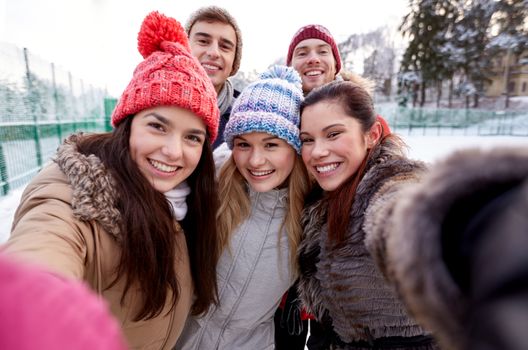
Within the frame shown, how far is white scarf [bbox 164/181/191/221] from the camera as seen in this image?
1.73 metres

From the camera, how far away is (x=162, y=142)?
1553mm

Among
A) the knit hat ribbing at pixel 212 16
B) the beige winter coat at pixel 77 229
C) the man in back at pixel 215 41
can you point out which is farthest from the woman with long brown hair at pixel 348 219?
the knit hat ribbing at pixel 212 16

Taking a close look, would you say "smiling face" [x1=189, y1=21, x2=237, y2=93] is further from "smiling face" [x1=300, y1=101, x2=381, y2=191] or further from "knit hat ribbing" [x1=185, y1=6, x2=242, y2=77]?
"smiling face" [x1=300, y1=101, x2=381, y2=191]

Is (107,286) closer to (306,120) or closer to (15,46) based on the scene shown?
(306,120)

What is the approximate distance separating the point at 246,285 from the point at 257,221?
0.38m

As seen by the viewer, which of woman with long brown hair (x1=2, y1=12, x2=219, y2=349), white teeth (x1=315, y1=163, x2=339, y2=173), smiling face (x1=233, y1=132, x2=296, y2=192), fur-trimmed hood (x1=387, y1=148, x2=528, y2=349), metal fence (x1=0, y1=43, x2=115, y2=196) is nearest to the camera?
fur-trimmed hood (x1=387, y1=148, x2=528, y2=349)

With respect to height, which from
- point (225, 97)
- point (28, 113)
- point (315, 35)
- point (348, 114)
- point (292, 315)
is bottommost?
point (292, 315)

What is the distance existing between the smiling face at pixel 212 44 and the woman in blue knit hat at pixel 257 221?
128 cm

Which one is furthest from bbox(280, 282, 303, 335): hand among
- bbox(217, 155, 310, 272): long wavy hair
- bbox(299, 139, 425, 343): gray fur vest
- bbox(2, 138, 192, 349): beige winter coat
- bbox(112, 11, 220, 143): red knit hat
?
bbox(112, 11, 220, 143): red knit hat

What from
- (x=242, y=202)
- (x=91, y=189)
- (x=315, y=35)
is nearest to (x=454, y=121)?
(x=315, y=35)

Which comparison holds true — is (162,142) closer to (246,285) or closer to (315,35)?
(246,285)

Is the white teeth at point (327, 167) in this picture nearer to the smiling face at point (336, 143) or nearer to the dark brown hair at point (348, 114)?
the smiling face at point (336, 143)

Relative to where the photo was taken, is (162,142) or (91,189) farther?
(162,142)

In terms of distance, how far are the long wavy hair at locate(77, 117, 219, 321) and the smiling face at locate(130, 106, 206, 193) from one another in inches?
2.4
